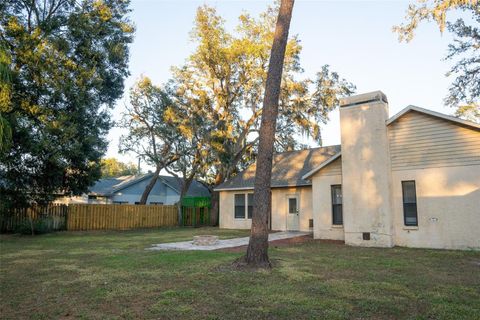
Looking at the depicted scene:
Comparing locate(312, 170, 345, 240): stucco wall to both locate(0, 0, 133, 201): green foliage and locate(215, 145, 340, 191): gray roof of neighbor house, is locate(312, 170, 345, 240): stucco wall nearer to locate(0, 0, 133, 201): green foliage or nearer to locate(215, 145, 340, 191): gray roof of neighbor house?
locate(215, 145, 340, 191): gray roof of neighbor house

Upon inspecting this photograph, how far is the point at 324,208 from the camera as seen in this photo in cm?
1501

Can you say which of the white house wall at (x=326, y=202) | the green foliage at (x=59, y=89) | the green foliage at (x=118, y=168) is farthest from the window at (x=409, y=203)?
the green foliage at (x=118, y=168)

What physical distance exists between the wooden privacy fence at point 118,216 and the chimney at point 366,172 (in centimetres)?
1446

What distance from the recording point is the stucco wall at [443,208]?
11.3 meters

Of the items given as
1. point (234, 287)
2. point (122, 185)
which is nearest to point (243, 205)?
point (234, 287)

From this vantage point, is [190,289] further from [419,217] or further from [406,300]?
[419,217]

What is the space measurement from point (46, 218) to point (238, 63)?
16.3m

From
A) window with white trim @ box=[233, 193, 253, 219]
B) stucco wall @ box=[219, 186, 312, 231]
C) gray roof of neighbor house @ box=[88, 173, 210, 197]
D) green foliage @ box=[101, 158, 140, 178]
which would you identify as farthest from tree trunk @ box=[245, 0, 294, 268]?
green foliage @ box=[101, 158, 140, 178]

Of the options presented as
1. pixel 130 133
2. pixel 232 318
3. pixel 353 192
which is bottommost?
pixel 232 318

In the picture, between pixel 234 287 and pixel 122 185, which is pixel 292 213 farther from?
pixel 122 185

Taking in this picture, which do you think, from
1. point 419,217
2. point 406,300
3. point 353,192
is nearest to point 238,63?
point 353,192

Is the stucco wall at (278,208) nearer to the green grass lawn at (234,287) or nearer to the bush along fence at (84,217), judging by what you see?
the bush along fence at (84,217)

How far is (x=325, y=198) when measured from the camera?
1496 centimetres

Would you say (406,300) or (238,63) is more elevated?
(238,63)
